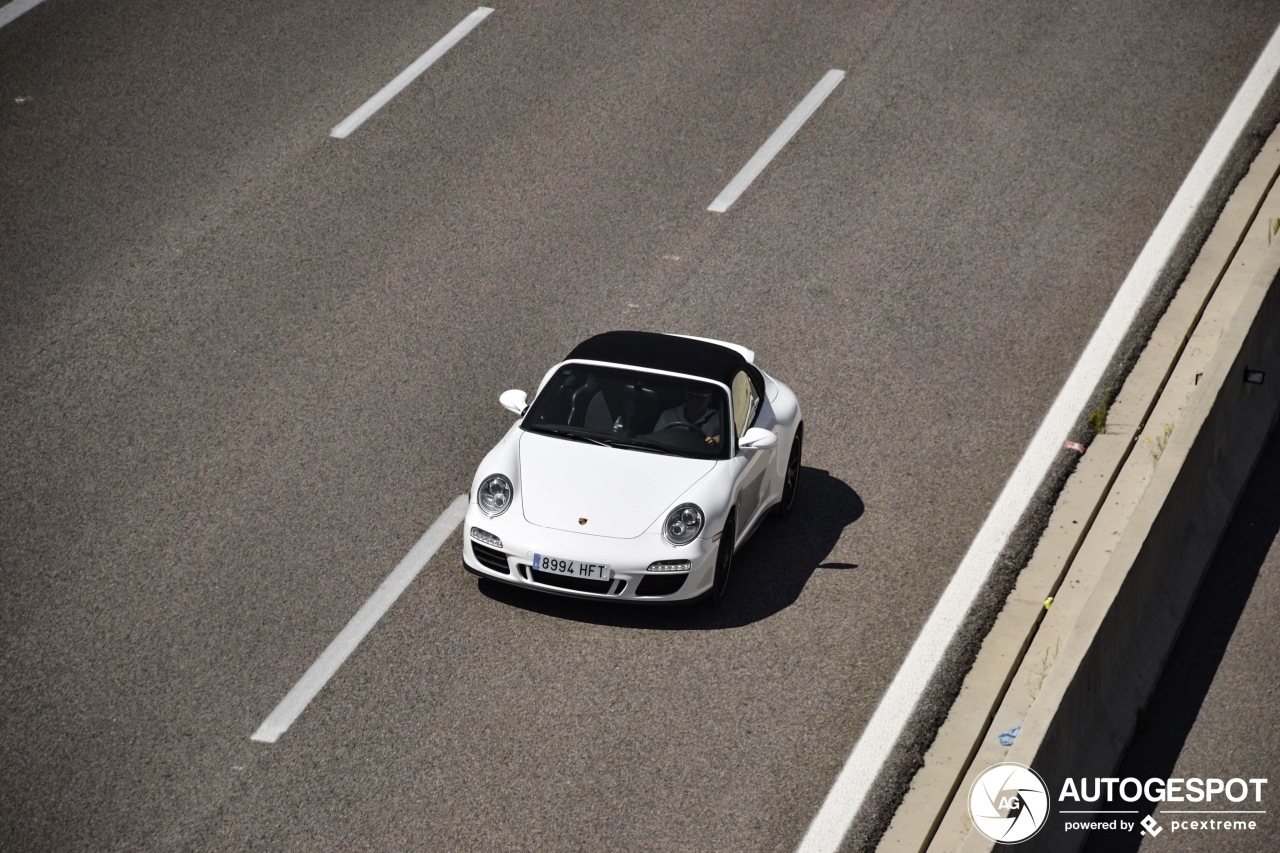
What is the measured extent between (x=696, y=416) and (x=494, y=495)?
1.44 m

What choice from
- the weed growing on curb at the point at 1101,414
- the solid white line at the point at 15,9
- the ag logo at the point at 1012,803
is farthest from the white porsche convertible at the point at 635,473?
the solid white line at the point at 15,9

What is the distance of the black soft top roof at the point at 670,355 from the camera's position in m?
9.57

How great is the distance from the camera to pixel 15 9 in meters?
16.3

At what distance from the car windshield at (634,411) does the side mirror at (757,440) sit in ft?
0.41

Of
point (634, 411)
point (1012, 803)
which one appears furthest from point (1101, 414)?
point (1012, 803)

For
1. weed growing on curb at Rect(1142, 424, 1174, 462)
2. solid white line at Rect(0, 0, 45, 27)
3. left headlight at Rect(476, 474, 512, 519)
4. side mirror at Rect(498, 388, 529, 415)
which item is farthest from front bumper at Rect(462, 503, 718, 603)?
solid white line at Rect(0, 0, 45, 27)

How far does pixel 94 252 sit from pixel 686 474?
644 centimetres

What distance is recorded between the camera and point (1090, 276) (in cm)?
1276

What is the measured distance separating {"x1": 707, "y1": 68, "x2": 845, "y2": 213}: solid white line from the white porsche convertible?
13.2 ft

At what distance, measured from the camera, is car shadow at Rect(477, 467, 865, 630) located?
8.80 meters

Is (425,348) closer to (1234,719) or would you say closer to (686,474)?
(686,474)

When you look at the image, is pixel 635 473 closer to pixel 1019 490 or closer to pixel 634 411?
pixel 634 411

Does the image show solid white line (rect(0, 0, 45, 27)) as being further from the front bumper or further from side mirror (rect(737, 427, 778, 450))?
side mirror (rect(737, 427, 778, 450))

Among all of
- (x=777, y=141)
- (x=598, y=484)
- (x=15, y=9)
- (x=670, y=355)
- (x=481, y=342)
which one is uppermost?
(x=670, y=355)
